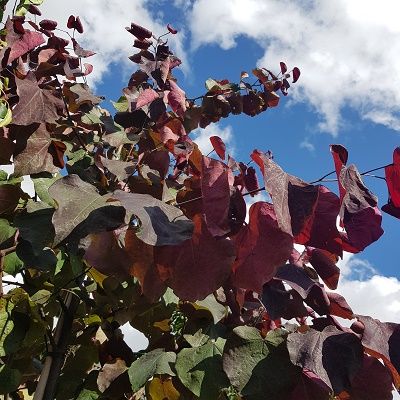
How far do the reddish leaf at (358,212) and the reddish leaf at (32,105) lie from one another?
683 millimetres

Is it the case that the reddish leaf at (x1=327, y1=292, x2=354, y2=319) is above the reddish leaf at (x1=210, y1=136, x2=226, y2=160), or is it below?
below

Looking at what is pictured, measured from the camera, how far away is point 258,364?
0.81 metres

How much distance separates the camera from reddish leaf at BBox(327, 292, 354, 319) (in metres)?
0.89

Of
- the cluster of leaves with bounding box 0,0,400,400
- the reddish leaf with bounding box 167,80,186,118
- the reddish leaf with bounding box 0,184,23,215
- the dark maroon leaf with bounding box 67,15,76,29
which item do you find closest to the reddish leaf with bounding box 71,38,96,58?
the cluster of leaves with bounding box 0,0,400,400

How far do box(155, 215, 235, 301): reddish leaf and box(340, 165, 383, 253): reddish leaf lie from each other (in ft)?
0.51

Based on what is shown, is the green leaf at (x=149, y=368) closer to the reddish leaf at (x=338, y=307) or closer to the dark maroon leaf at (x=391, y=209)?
the reddish leaf at (x=338, y=307)

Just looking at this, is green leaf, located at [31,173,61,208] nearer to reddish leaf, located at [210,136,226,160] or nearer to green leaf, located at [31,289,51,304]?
green leaf, located at [31,289,51,304]

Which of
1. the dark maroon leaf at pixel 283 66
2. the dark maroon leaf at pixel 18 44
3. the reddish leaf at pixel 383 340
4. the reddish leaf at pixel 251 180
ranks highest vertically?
the dark maroon leaf at pixel 283 66

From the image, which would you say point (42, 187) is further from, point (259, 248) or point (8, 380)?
point (259, 248)

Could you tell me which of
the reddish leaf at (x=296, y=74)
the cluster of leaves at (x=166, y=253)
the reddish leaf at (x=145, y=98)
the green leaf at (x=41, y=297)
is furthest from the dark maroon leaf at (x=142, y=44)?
the green leaf at (x=41, y=297)

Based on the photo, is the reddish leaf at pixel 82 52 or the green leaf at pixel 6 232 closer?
the green leaf at pixel 6 232

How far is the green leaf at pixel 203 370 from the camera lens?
36.7 inches

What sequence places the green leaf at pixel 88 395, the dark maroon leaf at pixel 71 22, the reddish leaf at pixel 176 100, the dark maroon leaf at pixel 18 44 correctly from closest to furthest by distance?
the dark maroon leaf at pixel 18 44 → the green leaf at pixel 88 395 → the reddish leaf at pixel 176 100 → the dark maroon leaf at pixel 71 22

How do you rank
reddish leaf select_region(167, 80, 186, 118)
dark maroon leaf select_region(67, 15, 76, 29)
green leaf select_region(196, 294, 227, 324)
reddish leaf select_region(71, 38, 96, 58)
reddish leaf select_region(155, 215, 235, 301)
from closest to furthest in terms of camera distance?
reddish leaf select_region(155, 215, 235, 301) < green leaf select_region(196, 294, 227, 324) < reddish leaf select_region(167, 80, 186, 118) < reddish leaf select_region(71, 38, 96, 58) < dark maroon leaf select_region(67, 15, 76, 29)
